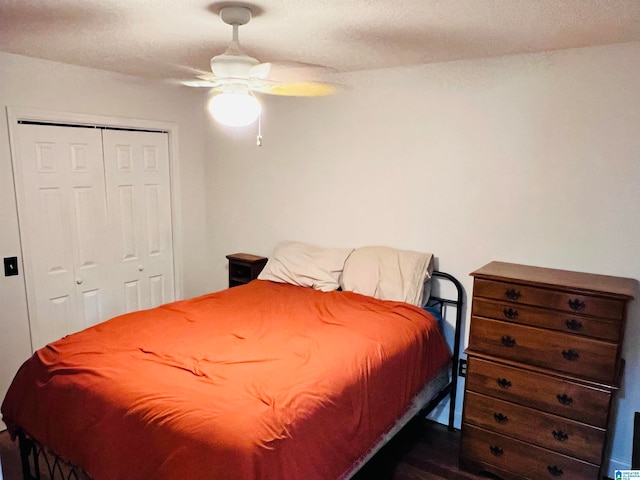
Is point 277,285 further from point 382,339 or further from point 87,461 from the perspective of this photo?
point 87,461

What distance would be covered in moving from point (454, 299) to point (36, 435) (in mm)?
2341

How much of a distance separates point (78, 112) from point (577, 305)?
327cm

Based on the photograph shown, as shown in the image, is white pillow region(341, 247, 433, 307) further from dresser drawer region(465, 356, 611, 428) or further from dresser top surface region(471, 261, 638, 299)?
dresser drawer region(465, 356, 611, 428)

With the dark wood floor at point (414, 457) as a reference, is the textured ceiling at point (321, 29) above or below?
above

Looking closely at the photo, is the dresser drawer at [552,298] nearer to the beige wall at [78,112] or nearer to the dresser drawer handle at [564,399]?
the dresser drawer handle at [564,399]

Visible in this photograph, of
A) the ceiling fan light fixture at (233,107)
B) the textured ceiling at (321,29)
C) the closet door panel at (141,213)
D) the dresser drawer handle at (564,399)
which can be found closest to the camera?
the textured ceiling at (321,29)

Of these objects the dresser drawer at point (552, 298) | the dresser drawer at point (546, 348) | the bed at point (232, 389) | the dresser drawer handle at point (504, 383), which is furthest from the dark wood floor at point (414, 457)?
the dresser drawer at point (552, 298)

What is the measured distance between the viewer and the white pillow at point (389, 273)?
276 cm

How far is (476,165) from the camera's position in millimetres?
2701

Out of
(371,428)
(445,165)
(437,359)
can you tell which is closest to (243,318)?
(371,428)

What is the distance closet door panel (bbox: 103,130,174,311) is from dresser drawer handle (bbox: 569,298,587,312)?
3.02 m

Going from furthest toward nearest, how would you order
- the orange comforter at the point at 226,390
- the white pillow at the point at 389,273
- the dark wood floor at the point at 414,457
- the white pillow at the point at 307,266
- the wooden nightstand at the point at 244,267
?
A: the wooden nightstand at the point at 244,267 < the white pillow at the point at 307,266 < the white pillow at the point at 389,273 < the dark wood floor at the point at 414,457 < the orange comforter at the point at 226,390

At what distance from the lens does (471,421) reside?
2445mm

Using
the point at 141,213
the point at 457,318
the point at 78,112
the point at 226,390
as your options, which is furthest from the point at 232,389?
the point at 78,112
